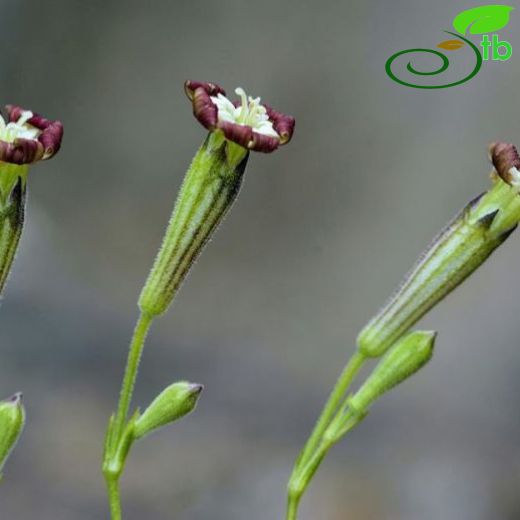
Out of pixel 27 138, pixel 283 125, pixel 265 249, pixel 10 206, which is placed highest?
pixel 283 125

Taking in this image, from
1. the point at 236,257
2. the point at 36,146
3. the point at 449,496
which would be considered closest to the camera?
the point at 36,146

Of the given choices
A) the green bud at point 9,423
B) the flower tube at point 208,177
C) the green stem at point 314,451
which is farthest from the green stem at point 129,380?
the green stem at point 314,451

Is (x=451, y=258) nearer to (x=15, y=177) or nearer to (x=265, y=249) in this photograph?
(x=15, y=177)

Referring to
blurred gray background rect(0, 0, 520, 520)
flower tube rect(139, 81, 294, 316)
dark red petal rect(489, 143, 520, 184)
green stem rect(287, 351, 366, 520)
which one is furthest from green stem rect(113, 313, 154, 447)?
blurred gray background rect(0, 0, 520, 520)

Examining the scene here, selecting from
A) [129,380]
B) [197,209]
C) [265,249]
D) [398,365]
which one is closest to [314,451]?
[398,365]

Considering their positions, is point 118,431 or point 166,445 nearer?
point 118,431

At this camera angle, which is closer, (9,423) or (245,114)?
(9,423)

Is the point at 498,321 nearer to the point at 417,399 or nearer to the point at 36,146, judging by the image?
the point at 417,399

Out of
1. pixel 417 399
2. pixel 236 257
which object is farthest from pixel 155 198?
pixel 417 399
